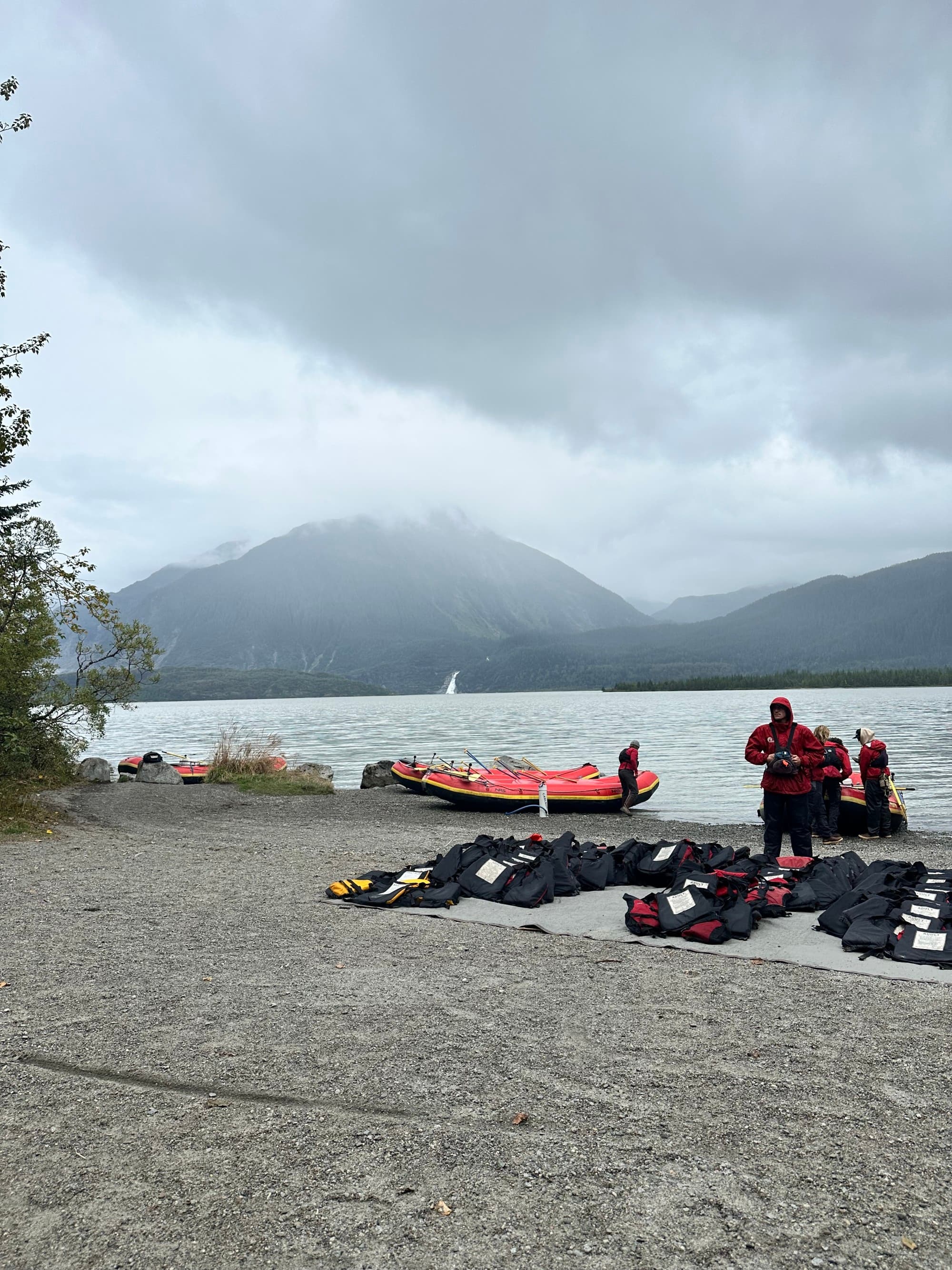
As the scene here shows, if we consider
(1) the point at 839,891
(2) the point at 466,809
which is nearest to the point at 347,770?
(2) the point at 466,809

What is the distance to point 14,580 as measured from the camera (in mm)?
17422

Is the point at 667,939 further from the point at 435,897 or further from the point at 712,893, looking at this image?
the point at 435,897

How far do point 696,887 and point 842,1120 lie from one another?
3898 millimetres

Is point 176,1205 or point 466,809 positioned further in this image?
point 466,809

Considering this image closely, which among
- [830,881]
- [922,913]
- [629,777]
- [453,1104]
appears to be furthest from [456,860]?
[629,777]

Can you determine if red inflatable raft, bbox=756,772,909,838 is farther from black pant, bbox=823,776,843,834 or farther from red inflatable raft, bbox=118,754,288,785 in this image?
red inflatable raft, bbox=118,754,288,785

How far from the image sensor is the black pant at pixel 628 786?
20.2m

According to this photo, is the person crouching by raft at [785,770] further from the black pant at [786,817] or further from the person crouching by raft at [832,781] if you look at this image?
the person crouching by raft at [832,781]

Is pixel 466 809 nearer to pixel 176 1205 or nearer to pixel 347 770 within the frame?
pixel 347 770

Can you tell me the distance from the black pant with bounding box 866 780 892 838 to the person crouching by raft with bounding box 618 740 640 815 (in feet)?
17.2

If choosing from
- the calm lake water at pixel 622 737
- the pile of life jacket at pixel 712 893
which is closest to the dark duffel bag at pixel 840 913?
the pile of life jacket at pixel 712 893

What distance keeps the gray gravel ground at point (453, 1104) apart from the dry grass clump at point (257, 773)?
55.5 feet

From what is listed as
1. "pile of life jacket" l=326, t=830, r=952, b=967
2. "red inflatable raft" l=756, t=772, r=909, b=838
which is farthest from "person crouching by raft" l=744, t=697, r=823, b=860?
"red inflatable raft" l=756, t=772, r=909, b=838

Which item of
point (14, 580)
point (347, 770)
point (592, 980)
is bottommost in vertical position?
point (347, 770)
